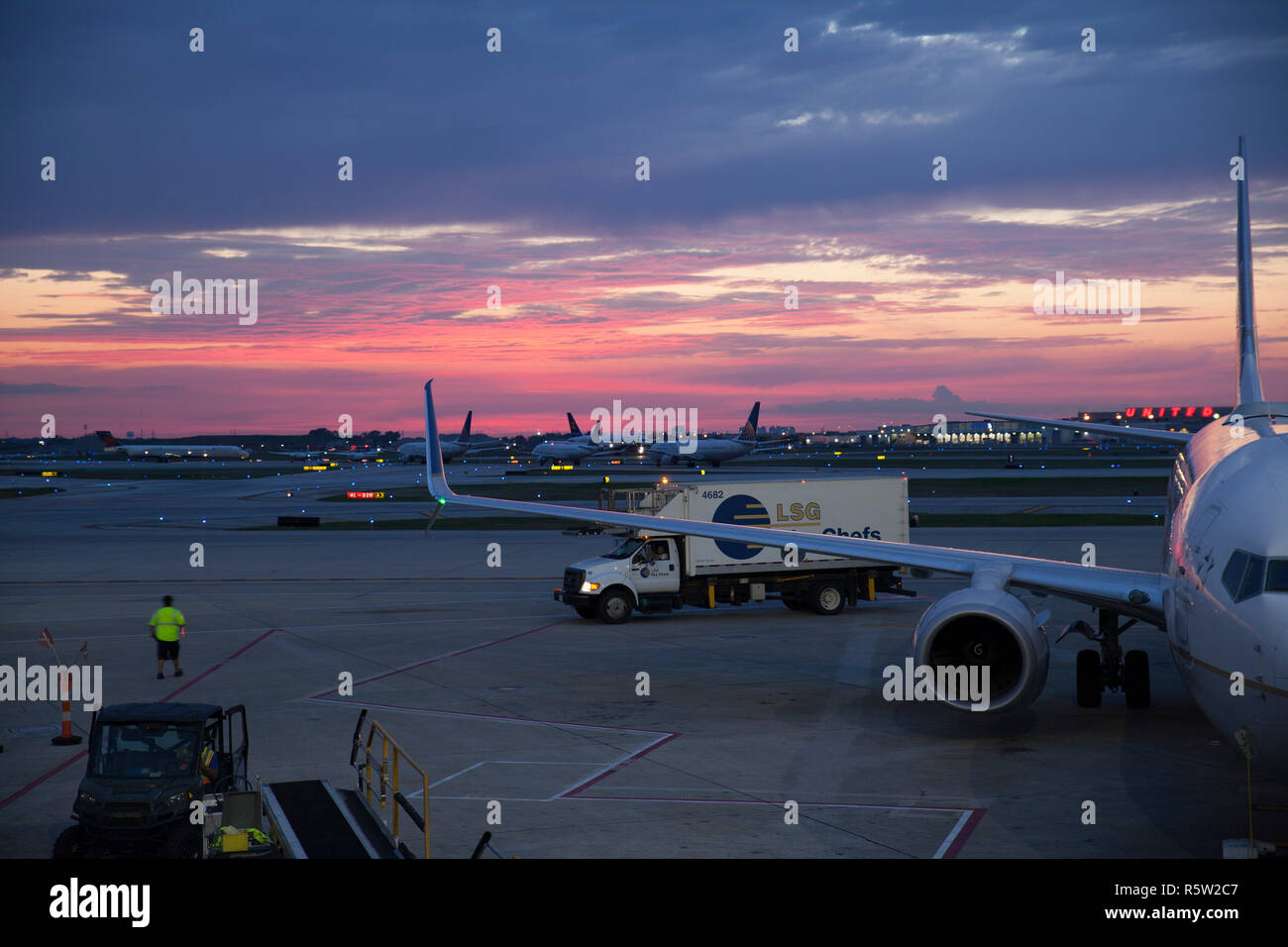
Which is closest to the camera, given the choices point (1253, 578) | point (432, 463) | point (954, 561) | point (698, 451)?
point (1253, 578)

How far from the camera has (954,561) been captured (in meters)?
18.4

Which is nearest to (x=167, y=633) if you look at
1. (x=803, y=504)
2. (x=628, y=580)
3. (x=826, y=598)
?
(x=628, y=580)

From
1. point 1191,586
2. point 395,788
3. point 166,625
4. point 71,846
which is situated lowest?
point 71,846

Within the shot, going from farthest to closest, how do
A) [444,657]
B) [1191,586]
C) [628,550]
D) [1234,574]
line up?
[628,550] → [444,657] → [1191,586] → [1234,574]

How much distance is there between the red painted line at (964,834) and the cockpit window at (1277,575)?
450 cm

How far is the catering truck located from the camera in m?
30.9

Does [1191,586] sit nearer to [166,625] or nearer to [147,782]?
[147,782]

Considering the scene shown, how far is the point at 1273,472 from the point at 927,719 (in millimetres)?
8781

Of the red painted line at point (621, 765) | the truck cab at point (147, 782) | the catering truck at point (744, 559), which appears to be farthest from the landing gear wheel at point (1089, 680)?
the truck cab at point (147, 782)

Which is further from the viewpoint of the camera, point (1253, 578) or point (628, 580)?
point (628, 580)

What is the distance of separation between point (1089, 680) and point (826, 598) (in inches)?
474
